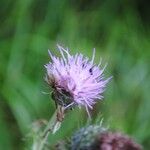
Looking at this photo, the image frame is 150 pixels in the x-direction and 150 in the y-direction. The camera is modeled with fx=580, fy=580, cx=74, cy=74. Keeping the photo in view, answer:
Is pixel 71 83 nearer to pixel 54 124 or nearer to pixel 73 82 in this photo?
pixel 73 82

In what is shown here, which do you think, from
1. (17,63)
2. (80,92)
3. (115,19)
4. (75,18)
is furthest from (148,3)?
(80,92)

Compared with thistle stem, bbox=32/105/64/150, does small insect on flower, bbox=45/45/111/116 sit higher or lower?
higher

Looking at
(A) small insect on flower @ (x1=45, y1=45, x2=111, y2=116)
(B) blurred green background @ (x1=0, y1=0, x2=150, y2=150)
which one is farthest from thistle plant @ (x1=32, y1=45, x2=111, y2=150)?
(B) blurred green background @ (x1=0, y1=0, x2=150, y2=150)

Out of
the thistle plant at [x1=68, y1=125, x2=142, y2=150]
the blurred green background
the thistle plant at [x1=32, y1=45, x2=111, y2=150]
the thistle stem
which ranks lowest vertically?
the thistle plant at [x1=68, y1=125, x2=142, y2=150]

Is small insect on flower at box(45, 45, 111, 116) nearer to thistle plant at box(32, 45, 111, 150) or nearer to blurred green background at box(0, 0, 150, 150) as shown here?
thistle plant at box(32, 45, 111, 150)

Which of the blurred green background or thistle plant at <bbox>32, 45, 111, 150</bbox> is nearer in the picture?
thistle plant at <bbox>32, 45, 111, 150</bbox>

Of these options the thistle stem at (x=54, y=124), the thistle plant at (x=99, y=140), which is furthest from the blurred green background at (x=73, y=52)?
the thistle stem at (x=54, y=124)

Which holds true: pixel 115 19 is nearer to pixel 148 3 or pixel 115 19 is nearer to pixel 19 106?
pixel 148 3

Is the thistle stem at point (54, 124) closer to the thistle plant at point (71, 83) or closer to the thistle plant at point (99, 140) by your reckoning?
the thistle plant at point (71, 83)
